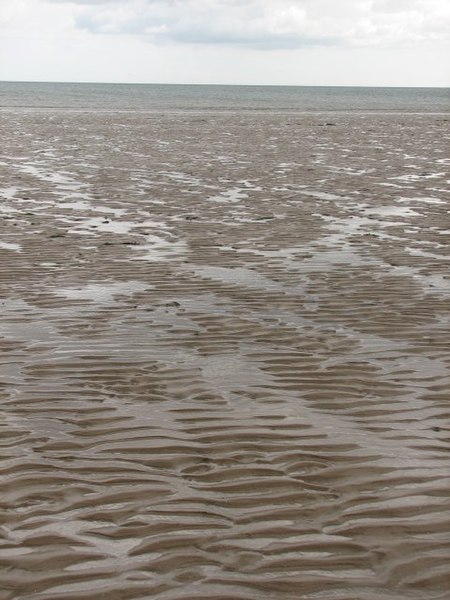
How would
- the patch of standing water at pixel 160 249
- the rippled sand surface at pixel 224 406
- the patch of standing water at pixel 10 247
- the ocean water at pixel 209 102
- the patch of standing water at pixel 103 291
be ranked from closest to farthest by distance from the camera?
the rippled sand surface at pixel 224 406 → the patch of standing water at pixel 103 291 → the patch of standing water at pixel 160 249 → the patch of standing water at pixel 10 247 → the ocean water at pixel 209 102

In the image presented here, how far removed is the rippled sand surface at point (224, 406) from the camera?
151 inches

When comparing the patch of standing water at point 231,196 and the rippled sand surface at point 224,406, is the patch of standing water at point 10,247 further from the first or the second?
the patch of standing water at point 231,196

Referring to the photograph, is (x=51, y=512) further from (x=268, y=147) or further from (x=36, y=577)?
(x=268, y=147)

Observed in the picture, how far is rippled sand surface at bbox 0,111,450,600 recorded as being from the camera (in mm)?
3842

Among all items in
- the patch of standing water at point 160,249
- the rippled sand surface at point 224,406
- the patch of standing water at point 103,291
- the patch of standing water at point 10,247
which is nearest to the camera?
the rippled sand surface at point 224,406

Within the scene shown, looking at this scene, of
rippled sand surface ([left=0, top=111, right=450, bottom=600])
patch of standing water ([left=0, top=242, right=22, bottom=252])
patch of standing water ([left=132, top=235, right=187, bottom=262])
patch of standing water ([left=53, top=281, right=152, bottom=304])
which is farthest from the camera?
patch of standing water ([left=0, top=242, right=22, bottom=252])

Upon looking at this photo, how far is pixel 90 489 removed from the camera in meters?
4.52

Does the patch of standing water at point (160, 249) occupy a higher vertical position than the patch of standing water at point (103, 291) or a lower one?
higher

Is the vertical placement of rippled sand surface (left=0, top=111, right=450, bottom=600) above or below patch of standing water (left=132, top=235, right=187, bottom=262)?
below

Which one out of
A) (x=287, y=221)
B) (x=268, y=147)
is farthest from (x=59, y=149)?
(x=287, y=221)

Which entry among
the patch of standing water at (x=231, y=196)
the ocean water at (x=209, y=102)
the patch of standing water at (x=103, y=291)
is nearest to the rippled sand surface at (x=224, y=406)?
the patch of standing water at (x=103, y=291)

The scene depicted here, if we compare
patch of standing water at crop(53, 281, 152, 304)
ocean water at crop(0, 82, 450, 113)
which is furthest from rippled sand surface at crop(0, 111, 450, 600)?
ocean water at crop(0, 82, 450, 113)

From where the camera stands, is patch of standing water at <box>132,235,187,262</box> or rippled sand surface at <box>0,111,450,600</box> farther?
patch of standing water at <box>132,235,187,262</box>

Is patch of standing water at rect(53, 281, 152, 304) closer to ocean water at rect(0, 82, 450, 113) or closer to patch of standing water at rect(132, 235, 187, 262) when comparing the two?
patch of standing water at rect(132, 235, 187, 262)
